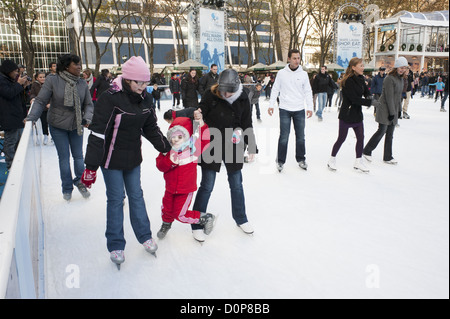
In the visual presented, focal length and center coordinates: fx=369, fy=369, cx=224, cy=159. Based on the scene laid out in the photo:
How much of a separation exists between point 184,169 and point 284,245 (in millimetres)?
989

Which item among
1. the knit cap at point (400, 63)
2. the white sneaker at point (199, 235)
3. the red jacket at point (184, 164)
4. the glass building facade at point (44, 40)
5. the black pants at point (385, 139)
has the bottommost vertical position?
the white sneaker at point (199, 235)

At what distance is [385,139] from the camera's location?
545 cm

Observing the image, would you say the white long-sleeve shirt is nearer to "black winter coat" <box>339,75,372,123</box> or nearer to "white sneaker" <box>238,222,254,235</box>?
"black winter coat" <box>339,75,372,123</box>

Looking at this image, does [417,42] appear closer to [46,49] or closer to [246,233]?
[246,233]

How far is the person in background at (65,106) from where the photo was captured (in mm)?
3686

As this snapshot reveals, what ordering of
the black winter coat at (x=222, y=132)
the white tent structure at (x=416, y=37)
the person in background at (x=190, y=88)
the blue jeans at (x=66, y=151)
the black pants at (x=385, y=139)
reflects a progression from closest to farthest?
the black winter coat at (x=222, y=132)
the blue jeans at (x=66, y=151)
the black pants at (x=385, y=139)
the person in background at (x=190, y=88)
the white tent structure at (x=416, y=37)

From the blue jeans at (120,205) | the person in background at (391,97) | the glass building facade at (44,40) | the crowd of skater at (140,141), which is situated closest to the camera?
the crowd of skater at (140,141)

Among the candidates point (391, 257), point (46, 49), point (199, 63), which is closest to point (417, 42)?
point (199, 63)

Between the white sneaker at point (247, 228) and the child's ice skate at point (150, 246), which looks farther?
the white sneaker at point (247, 228)

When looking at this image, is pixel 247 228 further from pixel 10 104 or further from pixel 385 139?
pixel 10 104

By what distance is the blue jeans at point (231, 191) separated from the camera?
3000 mm

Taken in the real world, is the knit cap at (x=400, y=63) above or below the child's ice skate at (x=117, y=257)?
above

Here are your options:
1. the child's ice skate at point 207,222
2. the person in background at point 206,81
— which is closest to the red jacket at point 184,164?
the child's ice skate at point 207,222

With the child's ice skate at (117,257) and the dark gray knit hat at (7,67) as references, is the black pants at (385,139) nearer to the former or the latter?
the child's ice skate at (117,257)
